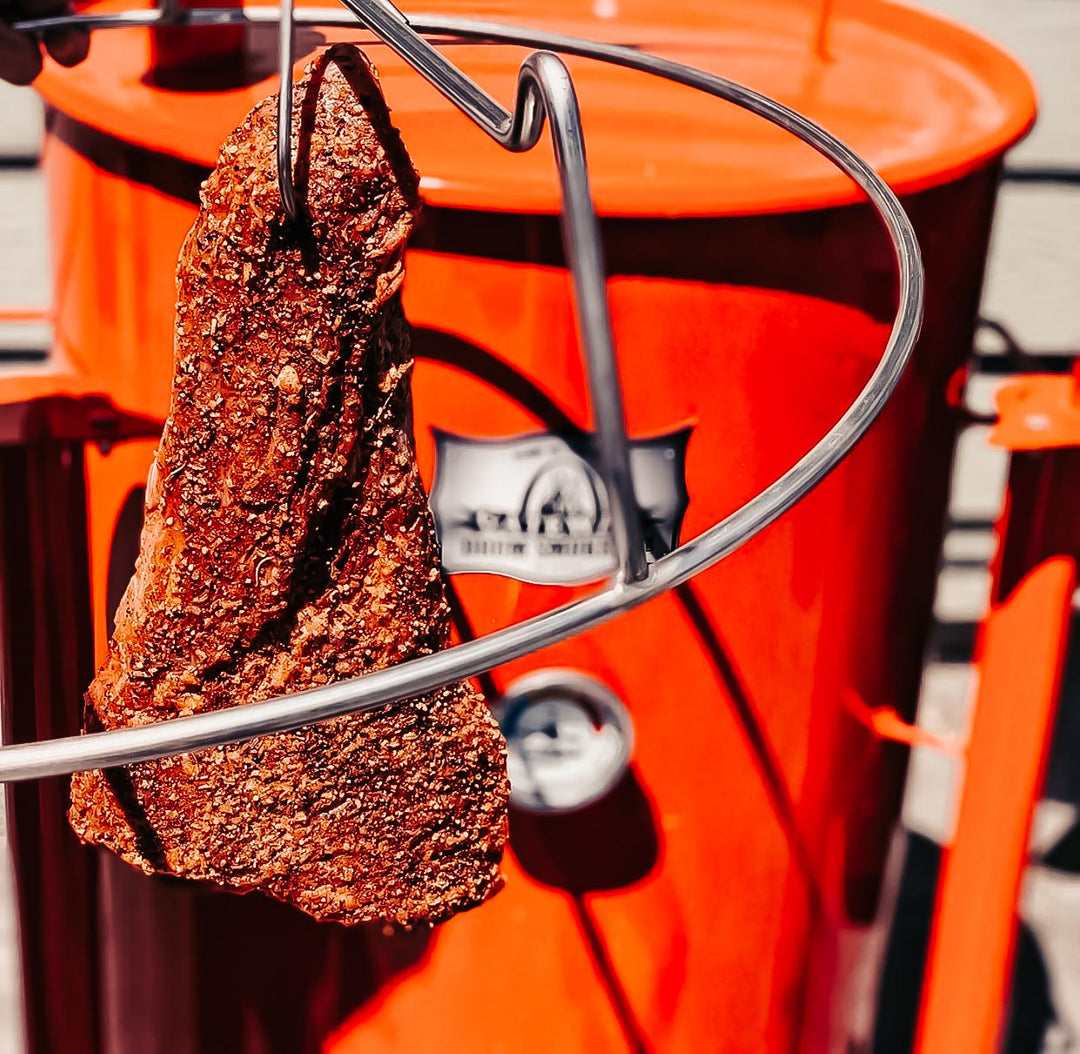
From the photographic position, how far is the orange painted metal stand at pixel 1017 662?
83 centimetres

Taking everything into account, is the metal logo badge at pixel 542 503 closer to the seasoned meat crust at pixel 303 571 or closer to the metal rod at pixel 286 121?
the seasoned meat crust at pixel 303 571

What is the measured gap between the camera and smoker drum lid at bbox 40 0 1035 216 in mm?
628

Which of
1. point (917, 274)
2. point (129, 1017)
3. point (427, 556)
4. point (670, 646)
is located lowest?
point (129, 1017)

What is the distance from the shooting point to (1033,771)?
0.85 meters

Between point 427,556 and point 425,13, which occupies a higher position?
point 425,13

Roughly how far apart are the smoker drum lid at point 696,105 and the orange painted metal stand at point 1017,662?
0.19m

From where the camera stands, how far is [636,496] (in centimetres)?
63

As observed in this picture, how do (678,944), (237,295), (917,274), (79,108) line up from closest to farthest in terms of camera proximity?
(237,295), (917,274), (79,108), (678,944)

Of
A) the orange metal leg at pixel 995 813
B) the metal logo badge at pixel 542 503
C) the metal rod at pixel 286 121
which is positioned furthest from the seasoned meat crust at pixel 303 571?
the orange metal leg at pixel 995 813

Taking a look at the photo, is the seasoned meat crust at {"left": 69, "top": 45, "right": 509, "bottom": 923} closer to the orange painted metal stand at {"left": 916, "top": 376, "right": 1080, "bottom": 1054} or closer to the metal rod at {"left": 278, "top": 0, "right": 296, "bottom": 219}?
the metal rod at {"left": 278, "top": 0, "right": 296, "bottom": 219}

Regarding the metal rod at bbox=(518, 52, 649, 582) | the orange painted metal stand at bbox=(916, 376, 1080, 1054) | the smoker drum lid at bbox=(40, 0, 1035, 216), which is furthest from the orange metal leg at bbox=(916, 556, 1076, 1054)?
the metal rod at bbox=(518, 52, 649, 582)

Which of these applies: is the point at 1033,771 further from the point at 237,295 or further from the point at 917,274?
the point at 237,295

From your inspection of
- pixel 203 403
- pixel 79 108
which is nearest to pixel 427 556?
pixel 203 403

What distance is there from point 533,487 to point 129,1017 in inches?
17.4
